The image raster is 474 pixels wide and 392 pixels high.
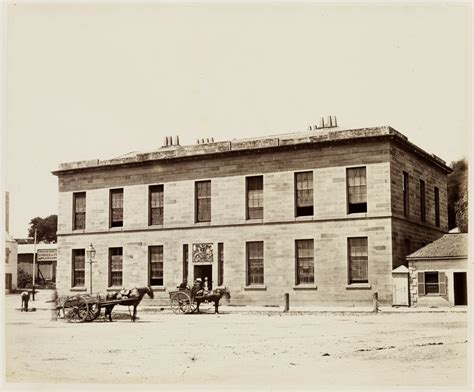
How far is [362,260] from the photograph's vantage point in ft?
100

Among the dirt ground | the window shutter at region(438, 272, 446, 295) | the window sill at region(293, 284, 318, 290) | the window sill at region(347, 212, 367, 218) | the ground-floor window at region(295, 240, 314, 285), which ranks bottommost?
the dirt ground

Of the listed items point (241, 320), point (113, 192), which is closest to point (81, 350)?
point (241, 320)

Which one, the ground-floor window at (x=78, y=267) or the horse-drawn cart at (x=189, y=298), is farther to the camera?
the ground-floor window at (x=78, y=267)

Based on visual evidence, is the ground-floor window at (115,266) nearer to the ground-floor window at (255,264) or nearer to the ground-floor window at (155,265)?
the ground-floor window at (155,265)

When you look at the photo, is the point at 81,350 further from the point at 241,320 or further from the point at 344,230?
the point at 344,230

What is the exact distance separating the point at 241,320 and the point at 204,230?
34.9 feet

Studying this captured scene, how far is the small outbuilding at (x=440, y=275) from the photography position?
28391 mm

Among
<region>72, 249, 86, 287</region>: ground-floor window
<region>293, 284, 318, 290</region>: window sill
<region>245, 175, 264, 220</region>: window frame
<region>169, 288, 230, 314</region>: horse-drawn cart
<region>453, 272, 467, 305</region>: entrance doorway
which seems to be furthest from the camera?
<region>72, 249, 86, 287</region>: ground-floor window

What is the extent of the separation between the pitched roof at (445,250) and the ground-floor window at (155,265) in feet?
41.5

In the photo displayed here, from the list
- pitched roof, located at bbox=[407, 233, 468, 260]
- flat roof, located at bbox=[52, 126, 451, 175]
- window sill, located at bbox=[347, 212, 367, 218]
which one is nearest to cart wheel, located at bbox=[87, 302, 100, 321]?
flat roof, located at bbox=[52, 126, 451, 175]

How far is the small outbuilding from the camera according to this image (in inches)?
1118

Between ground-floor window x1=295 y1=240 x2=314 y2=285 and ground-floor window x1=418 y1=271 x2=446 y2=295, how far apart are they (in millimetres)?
4981

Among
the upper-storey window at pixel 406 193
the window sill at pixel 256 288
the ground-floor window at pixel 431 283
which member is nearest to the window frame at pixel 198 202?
the window sill at pixel 256 288

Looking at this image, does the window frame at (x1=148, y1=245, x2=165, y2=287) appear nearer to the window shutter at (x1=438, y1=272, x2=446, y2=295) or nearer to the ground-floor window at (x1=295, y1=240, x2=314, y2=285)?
the ground-floor window at (x1=295, y1=240, x2=314, y2=285)
